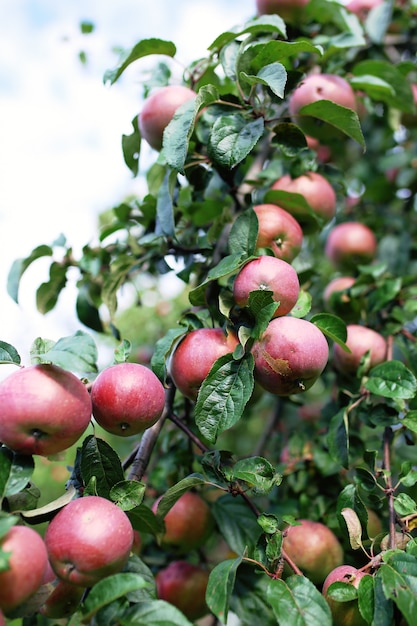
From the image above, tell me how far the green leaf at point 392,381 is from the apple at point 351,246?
2.27 feet

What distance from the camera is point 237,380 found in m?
0.89

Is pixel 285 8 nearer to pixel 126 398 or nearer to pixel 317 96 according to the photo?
pixel 317 96

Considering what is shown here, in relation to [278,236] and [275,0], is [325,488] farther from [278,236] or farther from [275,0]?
[275,0]

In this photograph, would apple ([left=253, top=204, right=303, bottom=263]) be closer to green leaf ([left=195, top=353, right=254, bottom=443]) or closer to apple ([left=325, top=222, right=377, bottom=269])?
green leaf ([left=195, top=353, right=254, bottom=443])

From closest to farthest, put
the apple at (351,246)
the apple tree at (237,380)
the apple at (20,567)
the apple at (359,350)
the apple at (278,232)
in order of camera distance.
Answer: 1. the apple at (20,567)
2. the apple tree at (237,380)
3. the apple at (278,232)
4. the apple at (359,350)
5. the apple at (351,246)

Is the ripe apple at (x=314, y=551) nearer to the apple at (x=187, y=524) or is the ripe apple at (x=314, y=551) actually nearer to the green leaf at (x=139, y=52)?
the apple at (x=187, y=524)

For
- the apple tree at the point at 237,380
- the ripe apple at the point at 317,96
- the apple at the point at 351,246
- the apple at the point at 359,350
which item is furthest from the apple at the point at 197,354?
the apple at the point at 351,246

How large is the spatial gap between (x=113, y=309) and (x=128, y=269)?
3.9 inches

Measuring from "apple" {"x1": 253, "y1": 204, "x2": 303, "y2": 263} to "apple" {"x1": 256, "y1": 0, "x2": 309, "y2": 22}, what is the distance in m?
0.63

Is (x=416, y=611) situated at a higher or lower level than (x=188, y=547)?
higher

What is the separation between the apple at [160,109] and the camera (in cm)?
116

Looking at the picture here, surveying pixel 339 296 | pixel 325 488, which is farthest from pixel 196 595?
pixel 339 296

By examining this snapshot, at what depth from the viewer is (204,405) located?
879mm

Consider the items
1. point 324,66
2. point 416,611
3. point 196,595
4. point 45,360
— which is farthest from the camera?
point 324,66
